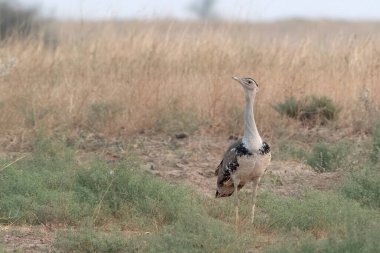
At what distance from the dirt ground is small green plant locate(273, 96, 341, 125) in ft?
3.67

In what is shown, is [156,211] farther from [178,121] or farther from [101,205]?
[178,121]

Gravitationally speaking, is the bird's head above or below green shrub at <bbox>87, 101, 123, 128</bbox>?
above

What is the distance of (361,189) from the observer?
8734 mm

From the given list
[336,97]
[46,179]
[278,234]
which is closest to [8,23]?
[336,97]

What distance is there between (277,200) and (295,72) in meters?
6.27

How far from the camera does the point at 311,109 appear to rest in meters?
13.8

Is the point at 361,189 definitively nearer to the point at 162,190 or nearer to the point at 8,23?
the point at 162,190

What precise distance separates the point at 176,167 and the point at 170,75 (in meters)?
4.00

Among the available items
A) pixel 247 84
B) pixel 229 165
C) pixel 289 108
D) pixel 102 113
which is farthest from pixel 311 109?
pixel 229 165

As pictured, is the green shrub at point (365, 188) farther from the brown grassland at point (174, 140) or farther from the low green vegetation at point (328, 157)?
the low green vegetation at point (328, 157)

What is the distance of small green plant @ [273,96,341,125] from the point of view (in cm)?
1357

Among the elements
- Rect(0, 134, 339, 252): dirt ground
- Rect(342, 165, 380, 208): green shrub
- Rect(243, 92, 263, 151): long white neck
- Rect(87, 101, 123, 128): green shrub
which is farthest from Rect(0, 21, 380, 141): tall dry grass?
Rect(243, 92, 263, 151): long white neck

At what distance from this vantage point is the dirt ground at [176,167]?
7.80 m

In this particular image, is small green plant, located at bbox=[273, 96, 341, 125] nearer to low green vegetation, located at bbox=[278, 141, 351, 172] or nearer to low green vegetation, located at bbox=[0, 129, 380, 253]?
low green vegetation, located at bbox=[278, 141, 351, 172]
